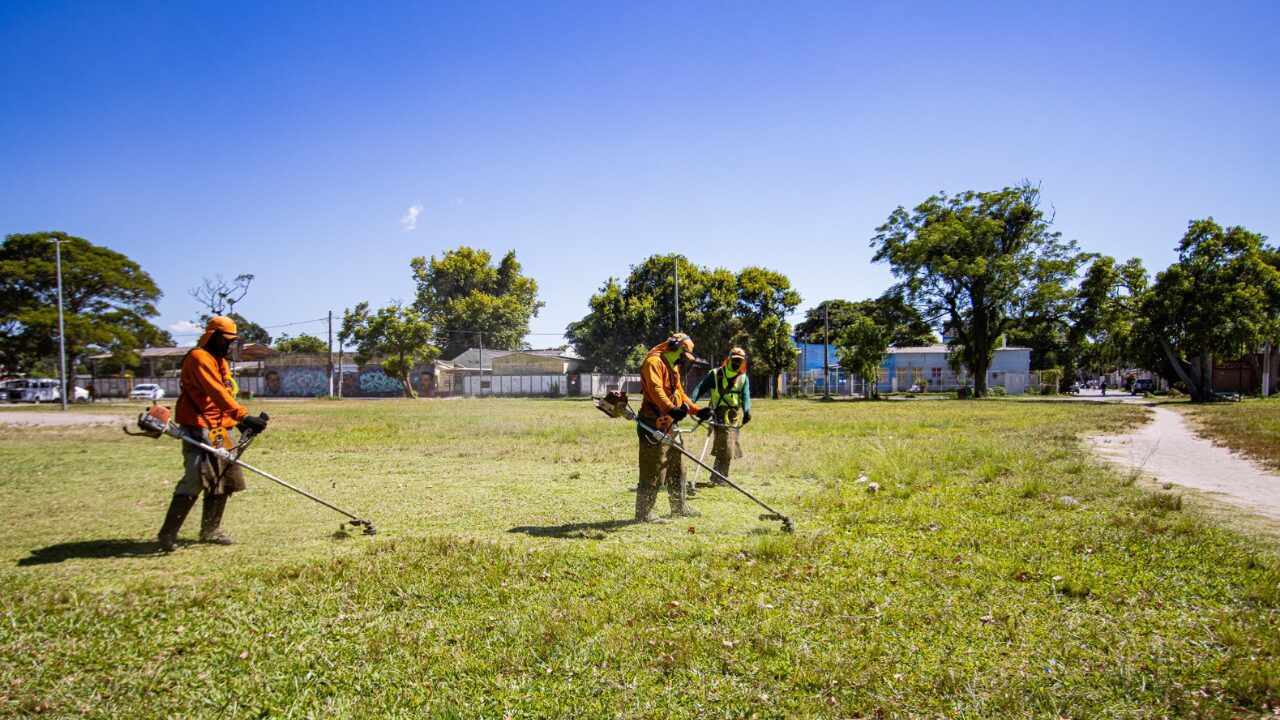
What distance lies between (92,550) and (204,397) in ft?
5.91

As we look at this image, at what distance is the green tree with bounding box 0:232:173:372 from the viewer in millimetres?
38719

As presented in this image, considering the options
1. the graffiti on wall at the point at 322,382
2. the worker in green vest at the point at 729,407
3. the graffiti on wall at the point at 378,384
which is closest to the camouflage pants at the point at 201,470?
the worker in green vest at the point at 729,407

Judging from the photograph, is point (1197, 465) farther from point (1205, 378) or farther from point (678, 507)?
point (1205, 378)

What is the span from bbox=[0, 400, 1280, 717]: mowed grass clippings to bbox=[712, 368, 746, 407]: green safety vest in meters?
1.62

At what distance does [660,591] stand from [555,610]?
2.69 feet

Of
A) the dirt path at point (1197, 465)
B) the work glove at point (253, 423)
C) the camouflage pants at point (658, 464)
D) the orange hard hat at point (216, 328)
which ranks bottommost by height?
the dirt path at point (1197, 465)

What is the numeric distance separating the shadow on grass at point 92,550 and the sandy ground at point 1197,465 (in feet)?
38.9

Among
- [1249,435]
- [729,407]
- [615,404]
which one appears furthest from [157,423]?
[1249,435]

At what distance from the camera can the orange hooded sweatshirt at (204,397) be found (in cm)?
620

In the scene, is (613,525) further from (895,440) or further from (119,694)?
(895,440)

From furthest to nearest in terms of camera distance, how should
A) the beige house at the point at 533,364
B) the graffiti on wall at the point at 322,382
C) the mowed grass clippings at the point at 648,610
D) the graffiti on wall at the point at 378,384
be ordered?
the graffiti on wall at the point at 322,382
the graffiti on wall at the point at 378,384
the beige house at the point at 533,364
the mowed grass clippings at the point at 648,610

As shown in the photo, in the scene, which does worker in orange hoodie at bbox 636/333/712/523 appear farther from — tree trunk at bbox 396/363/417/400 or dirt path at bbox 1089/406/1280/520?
tree trunk at bbox 396/363/417/400

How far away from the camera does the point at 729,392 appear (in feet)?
31.0

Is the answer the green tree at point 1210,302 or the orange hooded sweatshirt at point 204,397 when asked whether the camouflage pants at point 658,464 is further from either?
the green tree at point 1210,302
